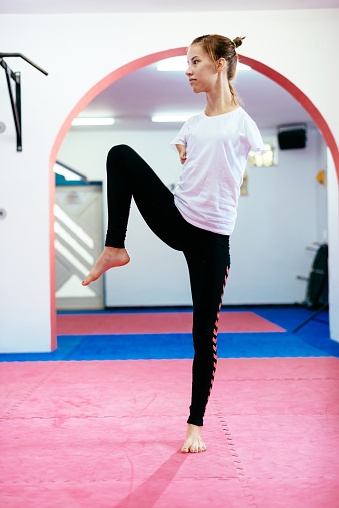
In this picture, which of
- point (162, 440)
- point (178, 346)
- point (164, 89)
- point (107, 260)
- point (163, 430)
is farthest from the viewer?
point (164, 89)

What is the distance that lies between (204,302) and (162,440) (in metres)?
0.63

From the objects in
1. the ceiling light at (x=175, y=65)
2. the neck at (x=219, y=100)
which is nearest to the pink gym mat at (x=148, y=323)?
the ceiling light at (x=175, y=65)

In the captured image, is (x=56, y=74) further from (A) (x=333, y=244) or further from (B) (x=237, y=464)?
(B) (x=237, y=464)

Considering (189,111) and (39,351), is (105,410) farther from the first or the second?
(189,111)

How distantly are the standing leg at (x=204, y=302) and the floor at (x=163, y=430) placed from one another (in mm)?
187

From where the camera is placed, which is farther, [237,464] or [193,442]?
[193,442]

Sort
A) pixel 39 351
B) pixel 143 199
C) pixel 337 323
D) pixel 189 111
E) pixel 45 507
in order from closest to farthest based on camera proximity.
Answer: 1. pixel 45 507
2. pixel 143 199
3. pixel 39 351
4. pixel 337 323
5. pixel 189 111

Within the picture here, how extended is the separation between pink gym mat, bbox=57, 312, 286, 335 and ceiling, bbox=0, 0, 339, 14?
3316 millimetres

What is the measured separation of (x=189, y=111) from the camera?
26.5 feet

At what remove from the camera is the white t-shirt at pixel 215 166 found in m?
1.97

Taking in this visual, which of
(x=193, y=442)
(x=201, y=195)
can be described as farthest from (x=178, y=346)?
(x=201, y=195)

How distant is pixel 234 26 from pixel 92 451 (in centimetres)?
382

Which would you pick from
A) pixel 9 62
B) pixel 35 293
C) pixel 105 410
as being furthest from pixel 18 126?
pixel 105 410

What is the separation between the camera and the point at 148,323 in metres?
6.95
